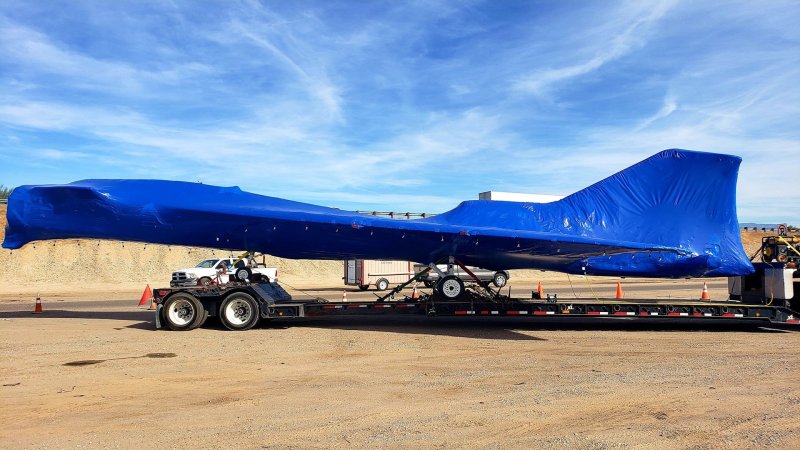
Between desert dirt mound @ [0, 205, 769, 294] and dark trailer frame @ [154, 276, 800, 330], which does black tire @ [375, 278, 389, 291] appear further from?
dark trailer frame @ [154, 276, 800, 330]

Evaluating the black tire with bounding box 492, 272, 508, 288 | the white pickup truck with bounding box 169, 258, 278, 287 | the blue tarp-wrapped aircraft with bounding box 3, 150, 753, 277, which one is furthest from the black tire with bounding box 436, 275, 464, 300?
the black tire with bounding box 492, 272, 508, 288

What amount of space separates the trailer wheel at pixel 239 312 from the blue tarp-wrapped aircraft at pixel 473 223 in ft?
5.62

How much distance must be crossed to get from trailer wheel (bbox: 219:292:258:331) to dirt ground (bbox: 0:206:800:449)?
22.1 inches

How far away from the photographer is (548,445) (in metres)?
5.83

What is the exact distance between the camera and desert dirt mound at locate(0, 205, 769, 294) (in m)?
42.4

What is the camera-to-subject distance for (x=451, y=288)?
47.3 ft

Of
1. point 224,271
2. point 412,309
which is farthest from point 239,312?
point 224,271

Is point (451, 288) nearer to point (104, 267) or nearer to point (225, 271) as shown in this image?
point (225, 271)

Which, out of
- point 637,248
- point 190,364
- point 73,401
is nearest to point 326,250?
point 190,364

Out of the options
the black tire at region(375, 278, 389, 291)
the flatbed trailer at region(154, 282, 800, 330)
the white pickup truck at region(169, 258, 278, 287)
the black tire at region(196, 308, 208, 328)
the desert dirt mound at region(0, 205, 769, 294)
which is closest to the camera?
the flatbed trailer at region(154, 282, 800, 330)

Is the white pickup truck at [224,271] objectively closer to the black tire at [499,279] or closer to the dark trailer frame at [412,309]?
the black tire at [499,279]

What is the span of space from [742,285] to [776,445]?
35.3 feet

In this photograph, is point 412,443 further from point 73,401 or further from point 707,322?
point 707,322

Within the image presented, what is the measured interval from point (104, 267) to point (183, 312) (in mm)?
36675
